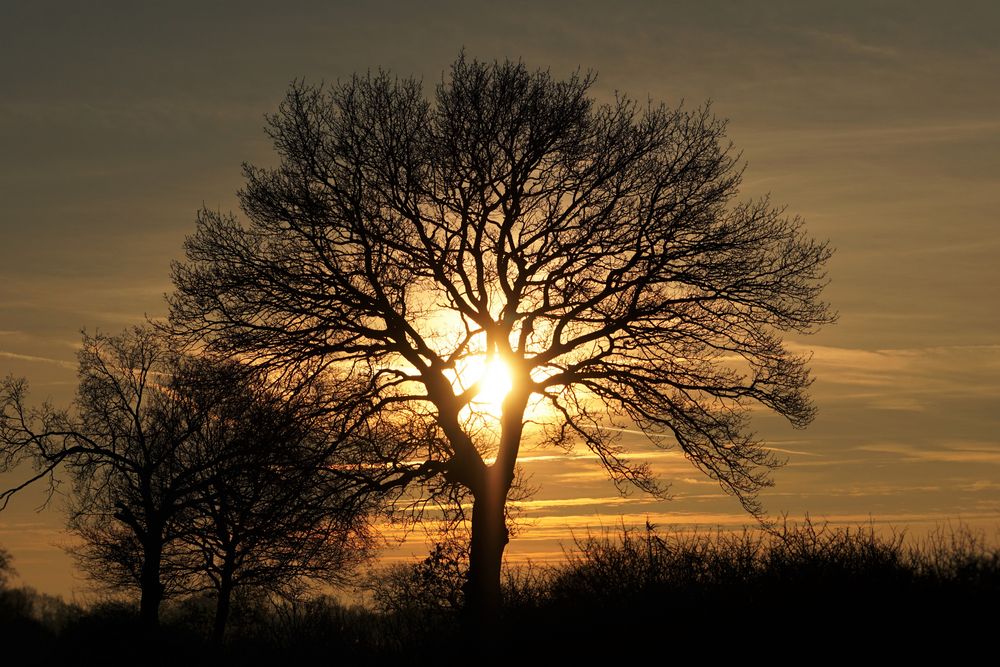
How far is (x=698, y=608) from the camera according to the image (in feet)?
40.5

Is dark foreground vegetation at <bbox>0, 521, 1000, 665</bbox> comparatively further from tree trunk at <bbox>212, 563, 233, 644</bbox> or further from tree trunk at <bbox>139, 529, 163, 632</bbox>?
tree trunk at <bbox>212, 563, 233, 644</bbox>

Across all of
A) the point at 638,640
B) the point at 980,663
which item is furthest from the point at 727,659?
the point at 980,663

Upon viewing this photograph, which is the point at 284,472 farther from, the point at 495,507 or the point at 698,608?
the point at 698,608

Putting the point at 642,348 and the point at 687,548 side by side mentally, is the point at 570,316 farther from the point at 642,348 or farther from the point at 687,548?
the point at 687,548

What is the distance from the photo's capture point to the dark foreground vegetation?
10875mm

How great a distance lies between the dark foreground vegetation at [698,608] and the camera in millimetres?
10875

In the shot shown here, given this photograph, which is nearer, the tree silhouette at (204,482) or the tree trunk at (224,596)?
the tree silhouette at (204,482)

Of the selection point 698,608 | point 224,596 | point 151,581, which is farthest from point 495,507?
point 224,596

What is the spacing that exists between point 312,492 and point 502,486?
3527 millimetres

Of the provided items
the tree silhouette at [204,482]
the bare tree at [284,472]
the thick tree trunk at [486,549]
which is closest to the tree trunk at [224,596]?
the tree silhouette at [204,482]

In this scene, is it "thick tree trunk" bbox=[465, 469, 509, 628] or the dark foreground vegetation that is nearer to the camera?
the dark foreground vegetation

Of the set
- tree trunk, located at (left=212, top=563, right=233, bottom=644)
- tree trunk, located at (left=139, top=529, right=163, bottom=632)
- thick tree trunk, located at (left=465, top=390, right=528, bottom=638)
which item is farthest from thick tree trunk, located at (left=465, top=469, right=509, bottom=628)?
tree trunk, located at (left=212, top=563, right=233, bottom=644)

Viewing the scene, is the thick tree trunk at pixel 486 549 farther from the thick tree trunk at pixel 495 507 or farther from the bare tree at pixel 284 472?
the bare tree at pixel 284 472

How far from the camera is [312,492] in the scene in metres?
18.0
